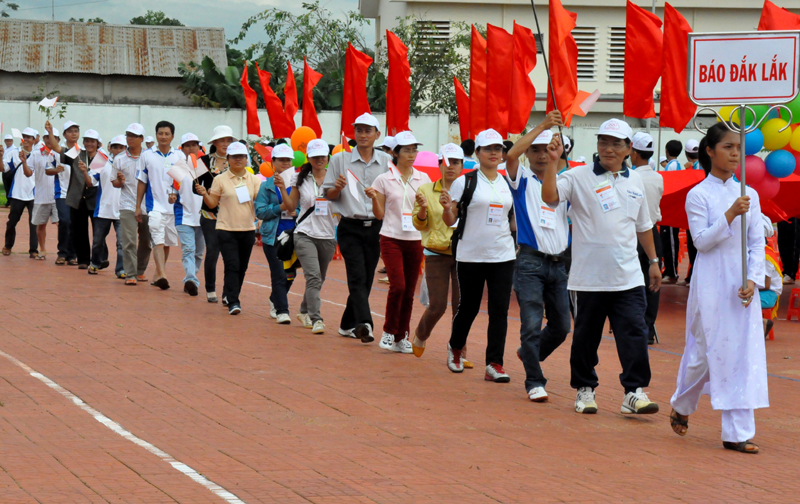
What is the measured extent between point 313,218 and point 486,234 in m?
2.96

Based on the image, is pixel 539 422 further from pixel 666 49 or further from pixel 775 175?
pixel 666 49

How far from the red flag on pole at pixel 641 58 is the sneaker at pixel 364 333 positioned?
6888 millimetres

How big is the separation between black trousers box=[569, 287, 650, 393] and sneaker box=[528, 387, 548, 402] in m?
0.44

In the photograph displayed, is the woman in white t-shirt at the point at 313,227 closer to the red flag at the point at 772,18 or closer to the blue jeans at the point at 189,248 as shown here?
the blue jeans at the point at 189,248

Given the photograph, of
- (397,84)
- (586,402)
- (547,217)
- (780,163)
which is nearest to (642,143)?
(547,217)

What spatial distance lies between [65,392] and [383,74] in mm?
33103

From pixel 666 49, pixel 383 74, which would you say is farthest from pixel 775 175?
pixel 383 74

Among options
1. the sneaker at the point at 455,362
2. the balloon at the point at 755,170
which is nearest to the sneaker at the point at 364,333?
the sneaker at the point at 455,362

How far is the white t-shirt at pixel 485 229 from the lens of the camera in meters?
8.21

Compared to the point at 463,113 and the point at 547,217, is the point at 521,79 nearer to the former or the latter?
the point at 463,113

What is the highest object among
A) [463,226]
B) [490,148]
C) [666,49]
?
[666,49]

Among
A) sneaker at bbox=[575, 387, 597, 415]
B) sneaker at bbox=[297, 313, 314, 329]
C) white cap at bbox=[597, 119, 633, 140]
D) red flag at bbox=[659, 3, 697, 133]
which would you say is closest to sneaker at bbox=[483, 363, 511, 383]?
sneaker at bbox=[575, 387, 597, 415]

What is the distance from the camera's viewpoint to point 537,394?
7.68 m

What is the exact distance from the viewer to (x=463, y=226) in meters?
8.32
